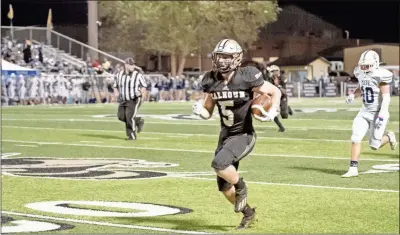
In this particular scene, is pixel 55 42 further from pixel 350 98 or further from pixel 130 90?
pixel 350 98

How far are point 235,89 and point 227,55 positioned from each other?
1.21 feet

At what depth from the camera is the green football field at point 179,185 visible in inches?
366

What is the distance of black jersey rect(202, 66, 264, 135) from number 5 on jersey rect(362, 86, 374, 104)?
91.3 inches

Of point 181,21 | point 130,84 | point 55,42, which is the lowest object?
point 130,84

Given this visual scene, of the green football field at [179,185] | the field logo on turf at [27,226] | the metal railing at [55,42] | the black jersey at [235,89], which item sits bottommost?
the green football field at [179,185]

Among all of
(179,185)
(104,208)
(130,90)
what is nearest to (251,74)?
(104,208)

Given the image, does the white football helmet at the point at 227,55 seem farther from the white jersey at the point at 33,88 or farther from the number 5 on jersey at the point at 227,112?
the white jersey at the point at 33,88

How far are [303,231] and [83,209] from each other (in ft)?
7.31

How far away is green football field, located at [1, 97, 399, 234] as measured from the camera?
9.30 metres

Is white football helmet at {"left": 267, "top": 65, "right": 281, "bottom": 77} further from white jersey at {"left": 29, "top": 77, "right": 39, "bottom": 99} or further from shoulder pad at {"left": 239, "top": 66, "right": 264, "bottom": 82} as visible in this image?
white jersey at {"left": 29, "top": 77, "right": 39, "bottom": 99}

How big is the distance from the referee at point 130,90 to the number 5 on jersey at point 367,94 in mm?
9194

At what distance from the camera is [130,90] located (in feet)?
66.2

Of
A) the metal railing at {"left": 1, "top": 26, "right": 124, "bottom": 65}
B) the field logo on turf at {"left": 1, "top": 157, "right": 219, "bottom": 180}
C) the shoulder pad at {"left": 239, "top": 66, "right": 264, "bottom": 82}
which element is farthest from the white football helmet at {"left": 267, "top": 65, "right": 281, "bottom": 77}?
the shoulder pad at {"left": 239, "top": 66, "right": 264, "bottom": 82}

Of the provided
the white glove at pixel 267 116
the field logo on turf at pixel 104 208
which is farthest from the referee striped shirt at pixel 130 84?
the white glove at pixel 267 116
